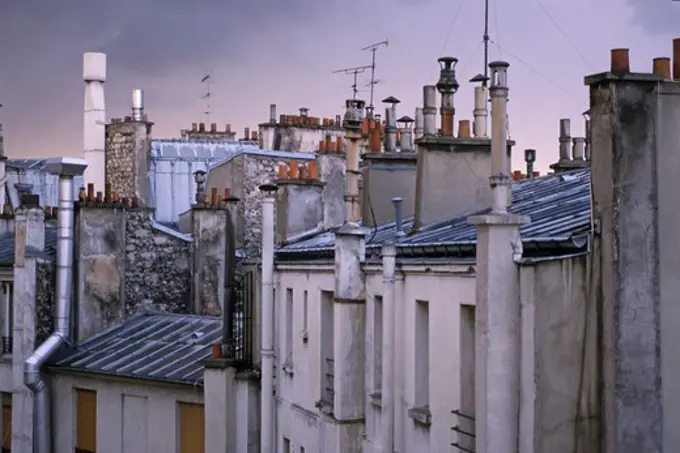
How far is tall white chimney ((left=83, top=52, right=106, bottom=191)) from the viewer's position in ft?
141

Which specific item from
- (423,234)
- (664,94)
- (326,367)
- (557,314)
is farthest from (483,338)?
(326,367)

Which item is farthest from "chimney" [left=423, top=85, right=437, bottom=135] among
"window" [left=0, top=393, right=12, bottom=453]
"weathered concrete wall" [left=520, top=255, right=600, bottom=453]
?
"window" [left=0, top=393, right=12, bottom=453]

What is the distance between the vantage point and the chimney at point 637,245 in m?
13.5

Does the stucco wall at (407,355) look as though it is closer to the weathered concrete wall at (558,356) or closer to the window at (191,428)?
the weathered concrete wall at (558,356)

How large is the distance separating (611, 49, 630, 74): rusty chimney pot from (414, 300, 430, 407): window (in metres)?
4.76

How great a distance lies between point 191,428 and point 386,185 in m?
7.38

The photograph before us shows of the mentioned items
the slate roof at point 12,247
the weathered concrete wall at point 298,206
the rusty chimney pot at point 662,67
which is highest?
the rusty chimney pot at point 662,67

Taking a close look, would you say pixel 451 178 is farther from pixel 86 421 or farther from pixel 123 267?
pixel 123 267

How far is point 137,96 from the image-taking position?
4878 cm

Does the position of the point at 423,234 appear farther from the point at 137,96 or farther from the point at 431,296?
the point at 137,96

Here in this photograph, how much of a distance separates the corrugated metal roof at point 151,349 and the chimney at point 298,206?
3.64 metres

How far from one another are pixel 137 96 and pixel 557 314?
36.7 metres

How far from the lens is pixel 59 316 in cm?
3312

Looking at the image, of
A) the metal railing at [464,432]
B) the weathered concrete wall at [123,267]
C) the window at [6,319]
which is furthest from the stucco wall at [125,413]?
the metal railing at [464,432]
